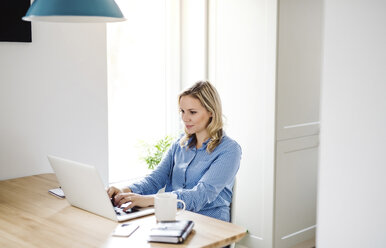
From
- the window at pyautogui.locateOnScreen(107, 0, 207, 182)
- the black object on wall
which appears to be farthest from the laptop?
the window at pyautogui.locateOnScreen(107, 0, 207, 182)

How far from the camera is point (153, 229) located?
1.67 m

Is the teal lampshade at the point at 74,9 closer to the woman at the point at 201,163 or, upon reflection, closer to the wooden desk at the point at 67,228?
the woman at the point at 201,163

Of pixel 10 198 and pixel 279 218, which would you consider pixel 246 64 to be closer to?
pixel 279 218

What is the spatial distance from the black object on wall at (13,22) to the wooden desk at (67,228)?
Answer: 80 centimetres

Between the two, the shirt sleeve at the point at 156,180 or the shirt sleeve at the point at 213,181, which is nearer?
the shirt sleeve at the point at 213,181

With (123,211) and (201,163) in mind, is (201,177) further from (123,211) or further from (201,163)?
(123,211)

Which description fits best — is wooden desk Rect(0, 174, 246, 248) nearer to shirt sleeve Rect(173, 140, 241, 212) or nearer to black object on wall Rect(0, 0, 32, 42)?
shirt sleeve Rect(173, 140, 241, 212)

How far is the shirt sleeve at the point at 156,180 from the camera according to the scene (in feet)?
7.75

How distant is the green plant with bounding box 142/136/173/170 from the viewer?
10.9 ft

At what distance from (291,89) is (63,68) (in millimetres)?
1506

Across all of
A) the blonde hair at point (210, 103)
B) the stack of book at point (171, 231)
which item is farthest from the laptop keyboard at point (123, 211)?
the blonde hair at point (210, 103)

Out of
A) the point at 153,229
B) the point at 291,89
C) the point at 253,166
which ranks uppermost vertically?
the point at 291,89

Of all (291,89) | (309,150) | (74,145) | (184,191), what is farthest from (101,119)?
(309,150)

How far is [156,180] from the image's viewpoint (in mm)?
2445
